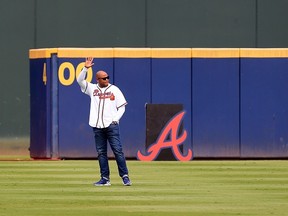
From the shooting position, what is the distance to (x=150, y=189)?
18234mm

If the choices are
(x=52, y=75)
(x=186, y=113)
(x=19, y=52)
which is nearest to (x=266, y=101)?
(x=186, y=113)

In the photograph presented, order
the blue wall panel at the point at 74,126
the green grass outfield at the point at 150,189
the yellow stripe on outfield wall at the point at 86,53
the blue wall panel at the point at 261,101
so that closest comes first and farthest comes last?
the green grass outfield at the point at 150,189 < the yellow stripe on outfield wall at the point at 86,53 < the blue wall panel at the point at 74,126 < the blue wall panel at the point at 261,101

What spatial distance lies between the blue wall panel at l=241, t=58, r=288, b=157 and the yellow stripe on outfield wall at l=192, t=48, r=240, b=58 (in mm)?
259

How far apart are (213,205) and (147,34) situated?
15.4 meters

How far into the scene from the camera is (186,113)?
2642 cm

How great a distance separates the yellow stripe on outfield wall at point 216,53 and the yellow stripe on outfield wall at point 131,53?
3.49ft

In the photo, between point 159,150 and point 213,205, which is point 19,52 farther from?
point 213,205

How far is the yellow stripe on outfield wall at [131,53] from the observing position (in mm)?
26172

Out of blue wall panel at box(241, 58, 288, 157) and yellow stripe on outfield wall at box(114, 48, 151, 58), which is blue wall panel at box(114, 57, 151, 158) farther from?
blue wall panel at box(241, 58, 288, 157)

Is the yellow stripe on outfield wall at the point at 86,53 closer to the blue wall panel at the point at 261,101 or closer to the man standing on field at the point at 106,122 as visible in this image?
the blue wall panel at the point at 261,101

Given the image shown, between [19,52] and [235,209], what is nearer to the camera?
[235,209]

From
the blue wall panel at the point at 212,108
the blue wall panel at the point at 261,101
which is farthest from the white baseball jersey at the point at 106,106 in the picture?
the blue wall panel at the point at 261,101

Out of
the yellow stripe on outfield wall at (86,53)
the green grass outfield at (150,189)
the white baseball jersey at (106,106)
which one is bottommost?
the green grass outfield at (150,189)

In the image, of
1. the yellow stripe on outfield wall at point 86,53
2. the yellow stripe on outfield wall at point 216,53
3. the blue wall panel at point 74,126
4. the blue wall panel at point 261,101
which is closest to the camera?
the yellow stripe on outfield wall at point 86,53
